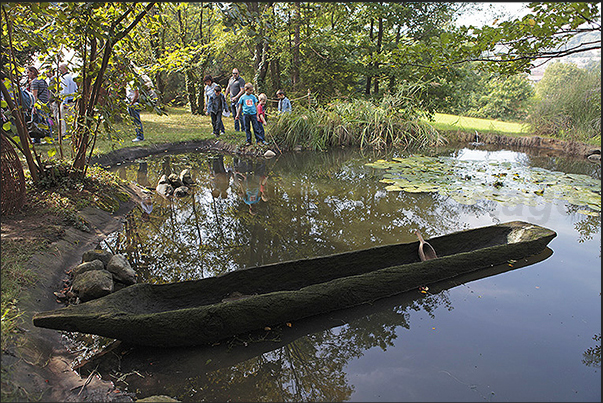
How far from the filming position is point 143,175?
7375 mm

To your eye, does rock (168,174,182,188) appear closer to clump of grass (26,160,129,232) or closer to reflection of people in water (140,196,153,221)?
reflection of people in water (140,196,153,221)

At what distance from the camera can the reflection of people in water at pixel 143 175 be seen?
22.4 feet

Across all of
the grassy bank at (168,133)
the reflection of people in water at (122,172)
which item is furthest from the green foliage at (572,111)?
the reflection of people in water at (122,172)

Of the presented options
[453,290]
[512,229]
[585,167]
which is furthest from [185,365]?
[585,167]

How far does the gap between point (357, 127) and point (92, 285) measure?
10.00m

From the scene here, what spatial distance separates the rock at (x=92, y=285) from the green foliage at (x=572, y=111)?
13366 mm

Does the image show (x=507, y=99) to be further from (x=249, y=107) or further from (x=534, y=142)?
(x=249, y=107)

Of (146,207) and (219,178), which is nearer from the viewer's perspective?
(146,207)

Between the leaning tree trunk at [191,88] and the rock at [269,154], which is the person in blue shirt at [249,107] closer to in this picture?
the rock at [269,154]

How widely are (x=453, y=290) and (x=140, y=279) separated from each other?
3.06 metres

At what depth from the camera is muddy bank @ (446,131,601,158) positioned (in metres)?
10.9

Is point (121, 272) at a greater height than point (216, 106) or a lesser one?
lesser

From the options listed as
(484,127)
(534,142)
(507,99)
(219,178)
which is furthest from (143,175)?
(507,99)

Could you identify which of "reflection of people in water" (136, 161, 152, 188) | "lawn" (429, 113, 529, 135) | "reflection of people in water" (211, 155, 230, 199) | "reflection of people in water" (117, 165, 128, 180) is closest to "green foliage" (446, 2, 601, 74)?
"reflection of people in water" (211, 155, 230, 199)
